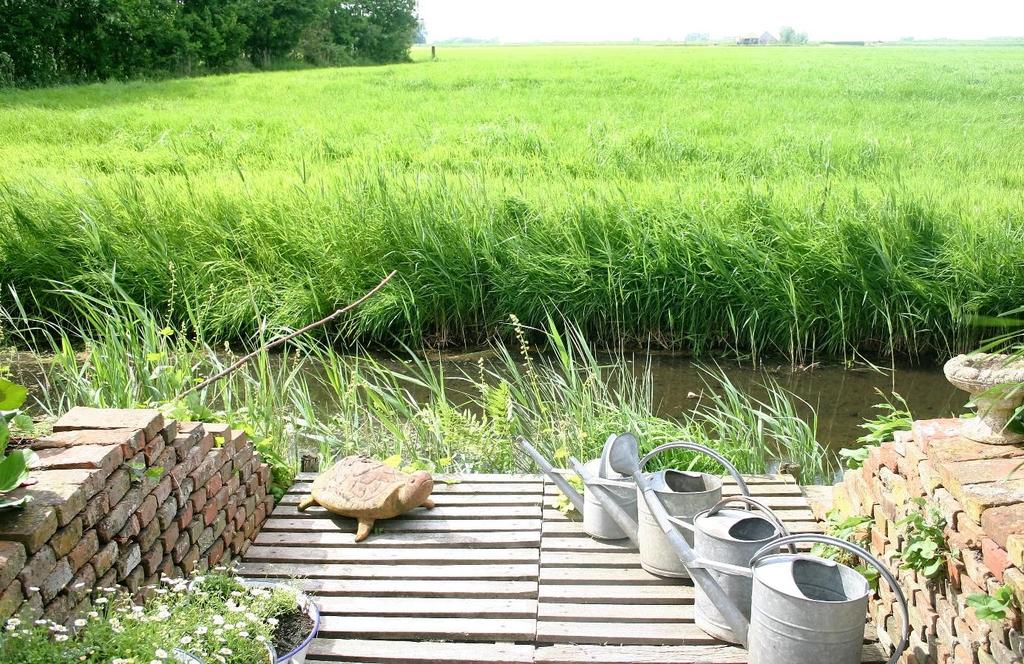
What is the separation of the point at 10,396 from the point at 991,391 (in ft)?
8.70

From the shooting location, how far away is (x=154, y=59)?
24047 millimetres

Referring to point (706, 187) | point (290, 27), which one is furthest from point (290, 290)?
point (290, 27)

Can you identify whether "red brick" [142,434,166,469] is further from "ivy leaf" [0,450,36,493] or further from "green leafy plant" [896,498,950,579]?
"green leafy plant" [896,498,950,579]

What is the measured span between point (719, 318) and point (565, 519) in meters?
3.65

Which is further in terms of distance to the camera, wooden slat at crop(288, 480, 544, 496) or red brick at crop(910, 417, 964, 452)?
wooden slat at crop(288, 480, 544, 496)

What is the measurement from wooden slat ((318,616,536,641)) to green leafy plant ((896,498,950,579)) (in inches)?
44.4

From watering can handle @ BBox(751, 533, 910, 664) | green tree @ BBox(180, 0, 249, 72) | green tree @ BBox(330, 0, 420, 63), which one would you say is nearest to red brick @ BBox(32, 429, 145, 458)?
watering can handle @ BBox(751, 533, 910, 664)

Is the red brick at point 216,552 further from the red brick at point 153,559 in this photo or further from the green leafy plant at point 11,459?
the green leafy plant at point 11,459

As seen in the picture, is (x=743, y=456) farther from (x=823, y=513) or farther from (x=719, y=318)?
(x=719, y=318)

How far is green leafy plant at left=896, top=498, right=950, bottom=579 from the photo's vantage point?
7.93 feet

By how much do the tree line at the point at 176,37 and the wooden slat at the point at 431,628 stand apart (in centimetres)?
1987

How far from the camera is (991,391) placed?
2.35m

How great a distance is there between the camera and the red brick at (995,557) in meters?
2.05

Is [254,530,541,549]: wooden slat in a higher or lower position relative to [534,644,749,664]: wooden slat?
higher
